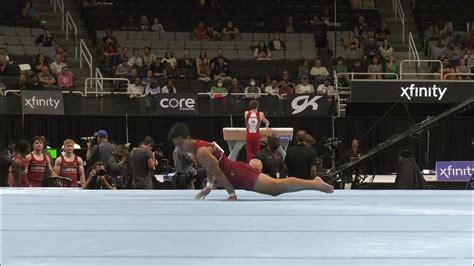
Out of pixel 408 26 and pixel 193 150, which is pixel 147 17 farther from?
pixel 193 150

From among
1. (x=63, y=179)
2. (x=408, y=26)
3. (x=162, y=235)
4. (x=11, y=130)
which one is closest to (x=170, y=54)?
(x=11, y=130)

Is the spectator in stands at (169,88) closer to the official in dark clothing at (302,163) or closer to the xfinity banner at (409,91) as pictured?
the xfinity banner at (409,91)

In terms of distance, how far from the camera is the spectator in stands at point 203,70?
19062 mm

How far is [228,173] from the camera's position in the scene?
273 inches

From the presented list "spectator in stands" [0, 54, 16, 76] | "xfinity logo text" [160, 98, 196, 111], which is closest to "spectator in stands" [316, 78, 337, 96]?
"xfinity logo text" [160, 98, 196, 111]

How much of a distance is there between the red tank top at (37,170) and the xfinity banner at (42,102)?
17.9ft

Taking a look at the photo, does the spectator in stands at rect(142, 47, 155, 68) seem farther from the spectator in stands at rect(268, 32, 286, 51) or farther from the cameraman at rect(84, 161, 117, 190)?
the cameraman at rect(84, 161, 117, 190)

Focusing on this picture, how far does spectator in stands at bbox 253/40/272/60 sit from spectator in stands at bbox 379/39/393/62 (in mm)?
2764

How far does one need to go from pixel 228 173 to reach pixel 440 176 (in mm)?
7823

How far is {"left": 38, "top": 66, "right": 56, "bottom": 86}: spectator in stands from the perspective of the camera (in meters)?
17.2

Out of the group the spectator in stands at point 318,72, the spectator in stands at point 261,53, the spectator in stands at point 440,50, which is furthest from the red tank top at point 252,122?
the spectator in stands at point 440,50

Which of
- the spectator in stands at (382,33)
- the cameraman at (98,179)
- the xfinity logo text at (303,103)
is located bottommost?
the cameraman at (98,179)

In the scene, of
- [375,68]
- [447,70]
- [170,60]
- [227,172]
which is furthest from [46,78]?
[227,172]

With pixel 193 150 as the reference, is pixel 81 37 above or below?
above
